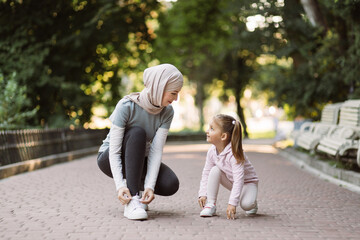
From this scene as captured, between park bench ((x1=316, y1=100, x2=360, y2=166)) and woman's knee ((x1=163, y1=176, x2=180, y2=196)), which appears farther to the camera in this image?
park bench ((x1=316, y1=100, x2=360, y2=166))

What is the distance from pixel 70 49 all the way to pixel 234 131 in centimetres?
1481

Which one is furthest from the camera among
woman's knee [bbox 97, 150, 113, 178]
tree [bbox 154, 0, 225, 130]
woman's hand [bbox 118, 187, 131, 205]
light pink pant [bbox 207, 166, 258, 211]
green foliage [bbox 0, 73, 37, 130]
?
tree [bbox 154, 0, 225, 130]

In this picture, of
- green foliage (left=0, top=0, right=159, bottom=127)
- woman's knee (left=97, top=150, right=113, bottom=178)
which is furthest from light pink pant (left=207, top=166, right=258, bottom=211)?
green foliage (left=0, top=0, right=159, bottom=127)

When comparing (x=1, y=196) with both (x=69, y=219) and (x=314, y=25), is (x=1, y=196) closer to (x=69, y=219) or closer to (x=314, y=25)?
(x=69, y=219)

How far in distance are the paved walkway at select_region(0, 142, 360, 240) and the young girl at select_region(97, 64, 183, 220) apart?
303 mm

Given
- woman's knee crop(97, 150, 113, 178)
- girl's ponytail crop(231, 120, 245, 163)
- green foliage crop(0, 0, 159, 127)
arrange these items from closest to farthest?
girl's ponytail crop(231, 120, 245, 163) → woman's knee crop(97, 150, 113, 178) → green foliage crop(0, 0, 159, 127)

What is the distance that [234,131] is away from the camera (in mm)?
5320

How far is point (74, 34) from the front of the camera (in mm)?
18609

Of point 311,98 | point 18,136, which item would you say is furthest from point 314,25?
point 18,136

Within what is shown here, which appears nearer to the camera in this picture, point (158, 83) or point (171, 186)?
point (158, 83)

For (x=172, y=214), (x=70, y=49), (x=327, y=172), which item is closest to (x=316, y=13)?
(x=327, y=172)

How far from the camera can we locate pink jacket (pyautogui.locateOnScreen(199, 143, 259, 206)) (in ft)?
17.4

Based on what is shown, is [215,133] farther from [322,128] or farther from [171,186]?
[322,128]

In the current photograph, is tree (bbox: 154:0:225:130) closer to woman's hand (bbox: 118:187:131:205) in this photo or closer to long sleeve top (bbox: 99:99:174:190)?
long sleeve top (bbox: 99:99:174:190)
